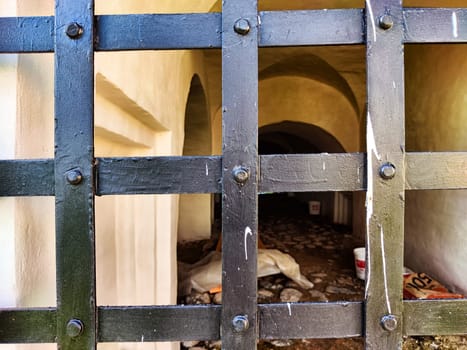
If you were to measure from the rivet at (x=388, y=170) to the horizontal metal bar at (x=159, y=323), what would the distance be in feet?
1.16

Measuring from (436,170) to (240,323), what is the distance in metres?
0.41

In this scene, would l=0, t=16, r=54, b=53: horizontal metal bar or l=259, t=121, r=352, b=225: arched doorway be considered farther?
l=259, t=121, r=352, b=225: arched doorway

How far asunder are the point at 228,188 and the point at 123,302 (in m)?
0.85

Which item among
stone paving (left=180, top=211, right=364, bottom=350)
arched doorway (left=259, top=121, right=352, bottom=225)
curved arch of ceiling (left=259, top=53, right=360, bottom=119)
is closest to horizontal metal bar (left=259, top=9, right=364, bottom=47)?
stone paving (left=180, top=211, right=364, bottom=350)

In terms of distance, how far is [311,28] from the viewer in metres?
0.50

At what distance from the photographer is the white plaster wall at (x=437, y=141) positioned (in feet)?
6.81

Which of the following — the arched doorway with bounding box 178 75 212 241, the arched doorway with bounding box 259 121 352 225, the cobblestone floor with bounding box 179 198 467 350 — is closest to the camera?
the cobblestone floor with bounding box 179 198 467 350

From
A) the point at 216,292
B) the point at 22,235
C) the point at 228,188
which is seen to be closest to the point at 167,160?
the point at 228,188

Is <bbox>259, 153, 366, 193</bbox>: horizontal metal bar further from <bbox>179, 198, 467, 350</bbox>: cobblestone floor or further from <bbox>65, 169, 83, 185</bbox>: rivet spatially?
<bbox>179, 198, 467, 350</bbox>: cobblestone floor

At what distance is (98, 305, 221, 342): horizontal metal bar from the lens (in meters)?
0.50

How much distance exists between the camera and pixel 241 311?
504 mm

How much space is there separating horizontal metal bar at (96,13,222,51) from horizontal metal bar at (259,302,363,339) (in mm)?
466

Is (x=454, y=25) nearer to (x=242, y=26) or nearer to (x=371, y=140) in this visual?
(x=371, y=140)

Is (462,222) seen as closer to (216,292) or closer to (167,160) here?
(216,292)
